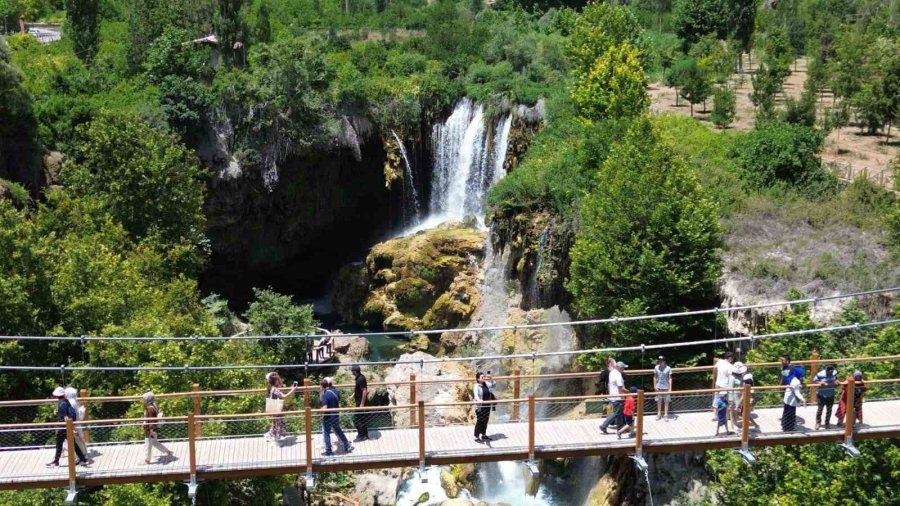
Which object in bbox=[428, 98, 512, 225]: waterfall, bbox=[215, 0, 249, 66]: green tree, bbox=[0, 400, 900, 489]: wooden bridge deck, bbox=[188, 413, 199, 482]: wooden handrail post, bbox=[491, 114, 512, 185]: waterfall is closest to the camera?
bbox=[188, 413, 199, 482]: wooden handrail post

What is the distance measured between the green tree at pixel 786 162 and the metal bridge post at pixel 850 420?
14.9m

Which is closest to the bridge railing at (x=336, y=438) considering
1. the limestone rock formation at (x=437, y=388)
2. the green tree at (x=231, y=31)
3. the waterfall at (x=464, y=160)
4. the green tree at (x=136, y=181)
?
the limestone rock formation at (x=437, y=388)

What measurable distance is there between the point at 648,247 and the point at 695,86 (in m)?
20.8

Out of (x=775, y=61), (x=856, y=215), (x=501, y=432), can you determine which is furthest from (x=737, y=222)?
(x=775, y=61)

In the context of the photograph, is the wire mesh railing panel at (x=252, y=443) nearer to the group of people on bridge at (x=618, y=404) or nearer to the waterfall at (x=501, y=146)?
the group of people on bridge at (x=618, y=404)

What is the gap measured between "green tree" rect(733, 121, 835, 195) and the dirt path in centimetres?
145

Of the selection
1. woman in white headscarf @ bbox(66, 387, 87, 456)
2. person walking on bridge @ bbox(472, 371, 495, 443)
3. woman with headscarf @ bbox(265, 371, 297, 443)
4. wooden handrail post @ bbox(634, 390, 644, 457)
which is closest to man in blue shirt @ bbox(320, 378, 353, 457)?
woman with headscarf @ bbox(265, 371, 297, 443)

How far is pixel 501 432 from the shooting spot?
20.2 meters

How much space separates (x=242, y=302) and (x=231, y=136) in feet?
27.4

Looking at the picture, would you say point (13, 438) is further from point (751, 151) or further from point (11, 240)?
point (751, 151)

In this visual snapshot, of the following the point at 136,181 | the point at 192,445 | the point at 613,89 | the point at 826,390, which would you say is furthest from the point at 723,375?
the point at 136,181

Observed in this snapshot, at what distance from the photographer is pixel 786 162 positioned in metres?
32.9

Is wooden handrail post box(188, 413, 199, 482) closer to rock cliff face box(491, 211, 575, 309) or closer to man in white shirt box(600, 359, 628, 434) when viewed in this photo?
man in white shirt box(600, 359, 628, 434)

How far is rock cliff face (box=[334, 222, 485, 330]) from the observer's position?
4134 centimetres
